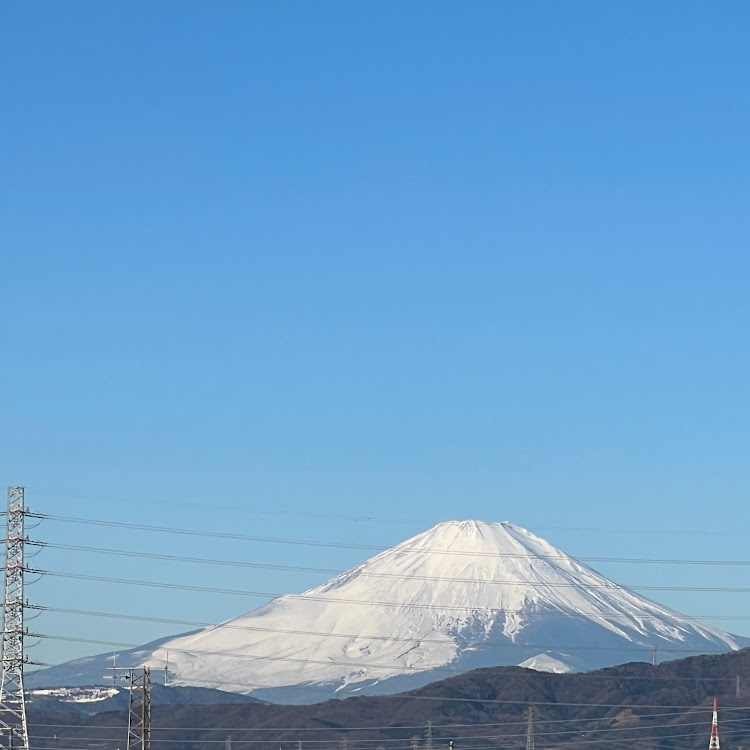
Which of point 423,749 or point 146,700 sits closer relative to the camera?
point 146,700

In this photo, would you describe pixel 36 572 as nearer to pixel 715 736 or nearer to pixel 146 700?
pixel 146 700

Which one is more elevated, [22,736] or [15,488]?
[15,488]

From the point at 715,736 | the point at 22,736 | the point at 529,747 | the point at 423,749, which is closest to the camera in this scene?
the point at 715,736

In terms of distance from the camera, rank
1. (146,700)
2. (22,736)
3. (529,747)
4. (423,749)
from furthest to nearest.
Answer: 1. (423,749)
2. (529,747)
3. (22,736)
4. (146,700)

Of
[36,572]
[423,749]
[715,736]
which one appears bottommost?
[423,749]

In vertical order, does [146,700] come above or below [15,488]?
below

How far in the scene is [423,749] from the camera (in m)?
193

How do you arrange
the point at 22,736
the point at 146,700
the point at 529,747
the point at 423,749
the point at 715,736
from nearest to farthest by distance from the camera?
the point at 715,736
the point at 146,700
the point at 22,736
the point at 529,747
the point at 423,749

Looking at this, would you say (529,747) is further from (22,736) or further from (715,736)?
(715,736)

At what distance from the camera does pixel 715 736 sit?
49312 millimetres

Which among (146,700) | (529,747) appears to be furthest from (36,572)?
(529,747)

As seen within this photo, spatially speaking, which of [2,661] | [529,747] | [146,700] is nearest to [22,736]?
[2,661]

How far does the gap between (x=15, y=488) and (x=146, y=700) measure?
1953 centimetres

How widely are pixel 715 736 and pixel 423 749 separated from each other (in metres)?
149
